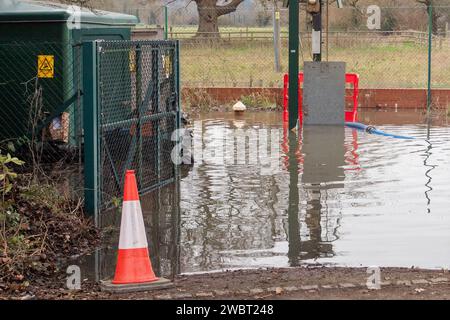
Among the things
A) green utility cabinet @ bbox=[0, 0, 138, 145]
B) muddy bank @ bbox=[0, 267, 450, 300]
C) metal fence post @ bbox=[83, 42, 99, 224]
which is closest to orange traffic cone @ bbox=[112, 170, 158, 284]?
muddy bank @ bbox=[0, 267, 450, 300]

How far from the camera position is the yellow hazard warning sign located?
1439 cm

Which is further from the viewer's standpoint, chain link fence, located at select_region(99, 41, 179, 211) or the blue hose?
the blue hose

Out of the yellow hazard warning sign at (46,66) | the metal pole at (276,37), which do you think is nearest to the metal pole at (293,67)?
the yellow hazard warning sign at (46,66)

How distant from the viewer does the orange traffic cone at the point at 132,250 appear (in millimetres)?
8031

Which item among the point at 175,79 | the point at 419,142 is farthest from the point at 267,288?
the point at 419,142

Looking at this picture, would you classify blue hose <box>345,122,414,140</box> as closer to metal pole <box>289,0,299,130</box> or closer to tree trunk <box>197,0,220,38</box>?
metal pole <box>289,0,299,130</box>

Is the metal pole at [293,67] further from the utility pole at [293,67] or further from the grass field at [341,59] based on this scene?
the grass field at [341,59]

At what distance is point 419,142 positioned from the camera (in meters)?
17.2

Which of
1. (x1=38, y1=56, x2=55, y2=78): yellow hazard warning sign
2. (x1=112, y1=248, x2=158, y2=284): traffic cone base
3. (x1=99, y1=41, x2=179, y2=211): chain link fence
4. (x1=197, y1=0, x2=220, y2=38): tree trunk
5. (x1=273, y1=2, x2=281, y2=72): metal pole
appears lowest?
(x1=112, y1=248, x2=158, y2=284): traffic cone base

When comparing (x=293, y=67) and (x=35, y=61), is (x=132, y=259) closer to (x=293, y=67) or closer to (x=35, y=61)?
(x=35, y=61)

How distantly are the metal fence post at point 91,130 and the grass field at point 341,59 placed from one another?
15550mm

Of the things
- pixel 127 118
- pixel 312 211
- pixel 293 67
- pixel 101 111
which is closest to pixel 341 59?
pixel 293 67

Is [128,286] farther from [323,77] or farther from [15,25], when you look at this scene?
[323,77]

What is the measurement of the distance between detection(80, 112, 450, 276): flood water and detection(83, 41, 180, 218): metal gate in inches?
16.4
